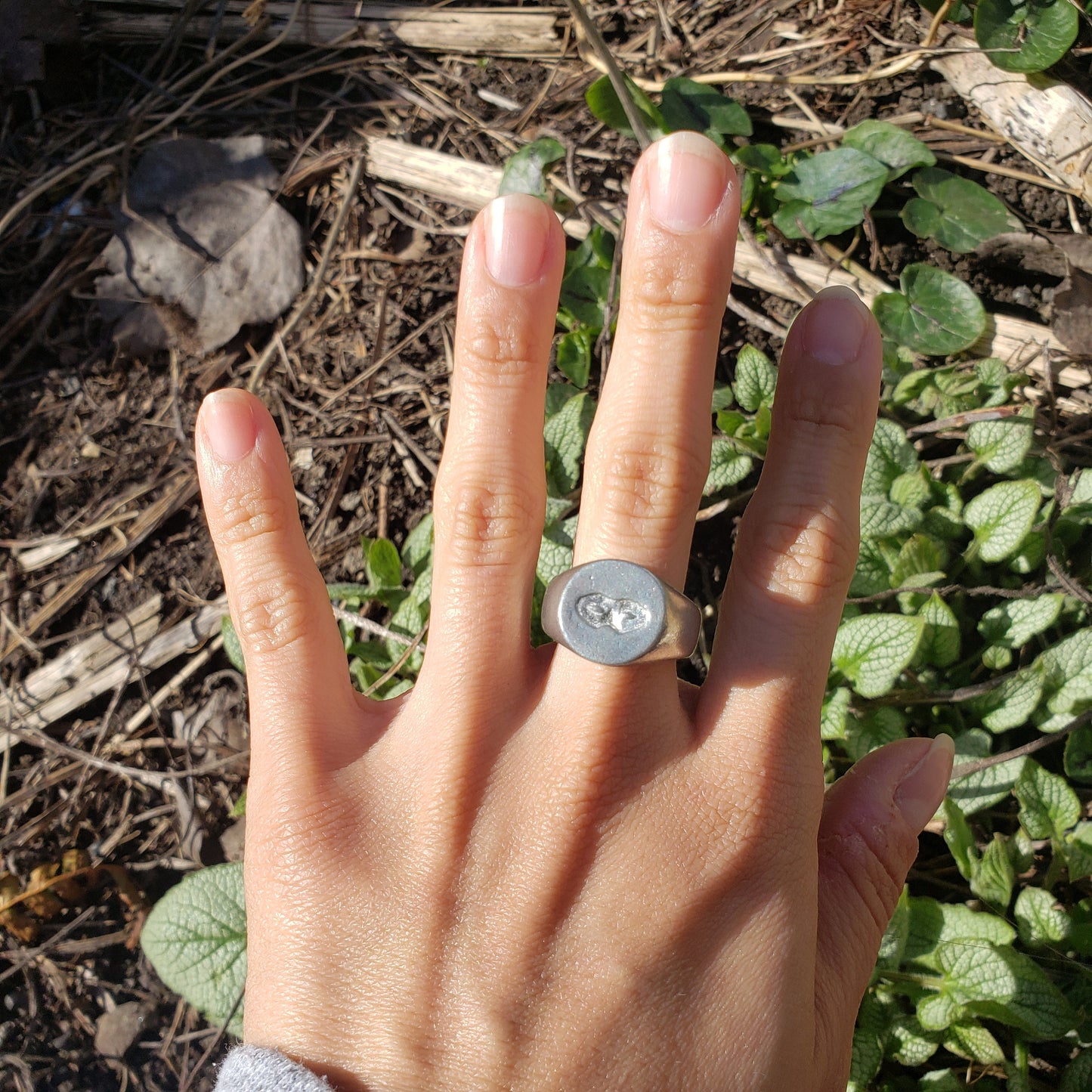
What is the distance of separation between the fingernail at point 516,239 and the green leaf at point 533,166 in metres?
0.99

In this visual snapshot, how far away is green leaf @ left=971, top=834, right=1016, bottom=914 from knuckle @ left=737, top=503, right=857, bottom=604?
0.80 m

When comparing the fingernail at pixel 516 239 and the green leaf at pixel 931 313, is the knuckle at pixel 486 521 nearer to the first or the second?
the fingernail at pixel 516 239

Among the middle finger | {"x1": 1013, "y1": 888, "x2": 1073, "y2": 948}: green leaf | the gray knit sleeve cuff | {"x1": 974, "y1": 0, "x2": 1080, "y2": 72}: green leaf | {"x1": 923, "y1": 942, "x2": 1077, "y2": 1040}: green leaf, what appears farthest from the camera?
{"x1": 974, "y1": 0, "x2": 1080, "y2": 72}: green leaf

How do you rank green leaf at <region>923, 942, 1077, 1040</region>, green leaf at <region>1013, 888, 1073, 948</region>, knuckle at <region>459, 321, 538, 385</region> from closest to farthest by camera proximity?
knuckle at <region>459, 321, 538, 385</region>, green leaf at <region>923, 942, 1077, 1040</region>, green leaf at <region>1013, 888, 1073, 948</region>

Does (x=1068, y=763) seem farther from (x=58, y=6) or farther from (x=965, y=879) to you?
(x=58, y=6)

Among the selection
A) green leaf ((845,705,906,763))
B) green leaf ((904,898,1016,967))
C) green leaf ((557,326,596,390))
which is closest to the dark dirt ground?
green leaf ((557,326,596,390))

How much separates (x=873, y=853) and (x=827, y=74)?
85.1 inches

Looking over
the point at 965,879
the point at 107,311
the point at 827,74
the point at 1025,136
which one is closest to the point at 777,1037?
the point at 965,879

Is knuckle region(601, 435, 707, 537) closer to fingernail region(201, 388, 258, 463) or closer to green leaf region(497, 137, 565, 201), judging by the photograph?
fingernail region(201, 388, 258, 463)

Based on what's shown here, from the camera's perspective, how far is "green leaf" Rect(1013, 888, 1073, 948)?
5.93 ft

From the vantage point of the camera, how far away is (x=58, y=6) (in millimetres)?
3012

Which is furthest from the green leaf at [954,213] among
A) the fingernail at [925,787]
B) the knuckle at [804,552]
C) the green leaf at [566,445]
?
the fingernail at [925,787]

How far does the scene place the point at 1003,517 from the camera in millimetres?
1987

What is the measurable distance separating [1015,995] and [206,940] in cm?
173
